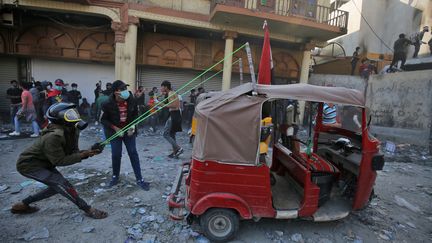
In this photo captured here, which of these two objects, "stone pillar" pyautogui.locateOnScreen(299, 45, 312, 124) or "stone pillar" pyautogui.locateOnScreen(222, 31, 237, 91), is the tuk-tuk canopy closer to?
"stone pillar" pyautogui.locateOnScreen(222, 31, 237, 91)

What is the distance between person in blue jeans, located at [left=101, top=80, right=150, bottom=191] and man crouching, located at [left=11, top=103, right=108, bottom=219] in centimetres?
83

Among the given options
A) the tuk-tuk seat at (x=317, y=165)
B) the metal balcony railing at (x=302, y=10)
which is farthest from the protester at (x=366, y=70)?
the tuk-tuk seat at (x=317, y=165)

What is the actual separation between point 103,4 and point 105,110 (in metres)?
6.68

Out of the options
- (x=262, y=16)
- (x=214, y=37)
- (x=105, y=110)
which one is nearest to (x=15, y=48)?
(x=214, y=37)

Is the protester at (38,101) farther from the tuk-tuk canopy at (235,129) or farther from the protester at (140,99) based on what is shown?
the tuk-tuk canopy at (235,129)

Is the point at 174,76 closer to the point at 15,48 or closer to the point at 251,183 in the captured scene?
the point at 15,48

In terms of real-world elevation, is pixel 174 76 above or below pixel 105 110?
above

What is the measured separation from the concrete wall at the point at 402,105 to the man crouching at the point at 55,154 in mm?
10271

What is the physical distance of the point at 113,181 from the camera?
418 centimetres

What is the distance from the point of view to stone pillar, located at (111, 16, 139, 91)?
8.88m

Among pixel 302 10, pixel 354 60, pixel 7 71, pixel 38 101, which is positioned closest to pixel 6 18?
pixel 7 71

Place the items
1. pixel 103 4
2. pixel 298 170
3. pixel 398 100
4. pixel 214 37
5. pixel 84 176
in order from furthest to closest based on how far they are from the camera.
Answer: pixel 214 37
pixel 398 100
pixel 103 4
pixel 84 176
pixel 298 170

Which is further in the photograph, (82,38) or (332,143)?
(82,38)

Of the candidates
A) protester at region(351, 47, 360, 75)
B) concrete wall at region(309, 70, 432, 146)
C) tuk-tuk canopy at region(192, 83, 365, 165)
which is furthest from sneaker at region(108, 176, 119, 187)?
protester at region(351, 47, 360, 75)
